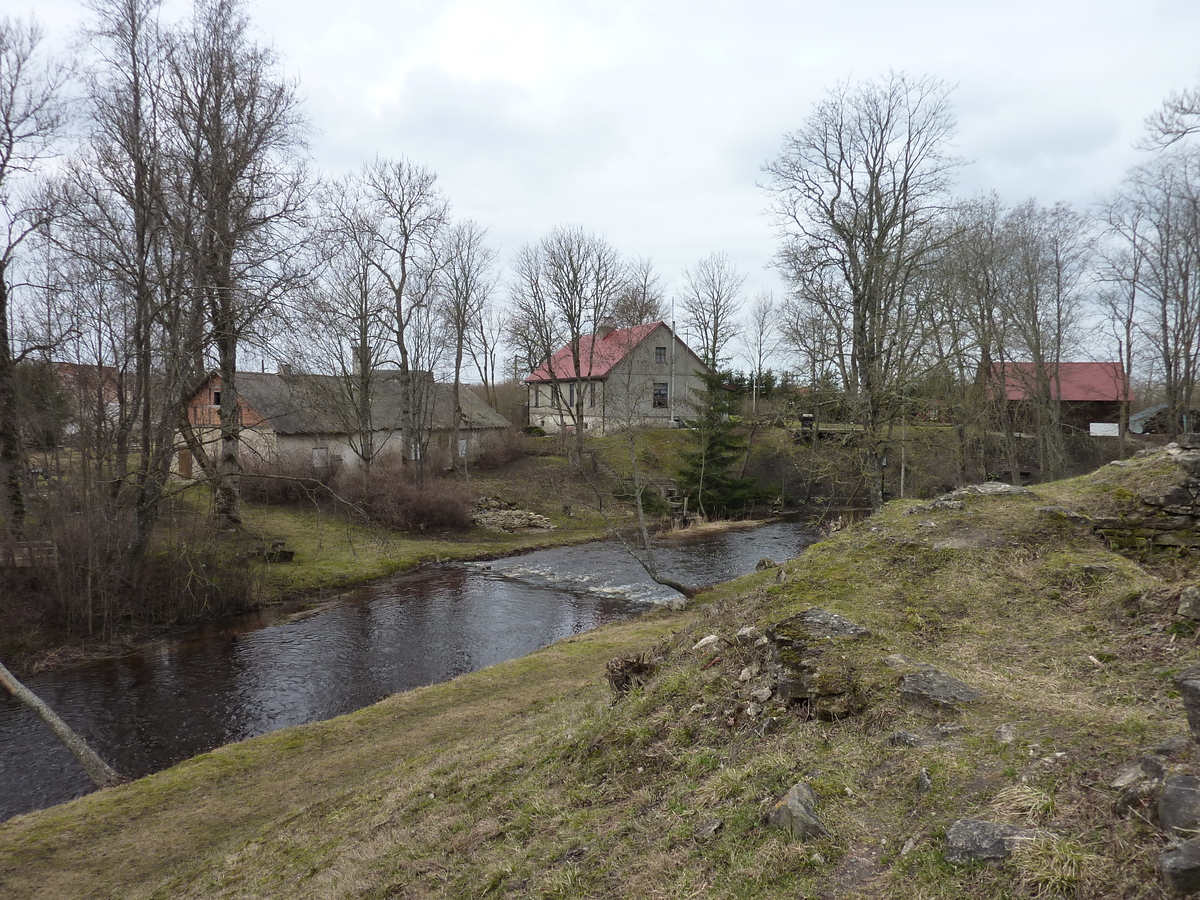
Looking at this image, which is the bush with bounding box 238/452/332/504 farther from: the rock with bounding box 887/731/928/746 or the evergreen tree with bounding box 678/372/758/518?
the rock with bounding box 887/731/928/746

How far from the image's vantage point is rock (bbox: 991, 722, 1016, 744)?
409cm

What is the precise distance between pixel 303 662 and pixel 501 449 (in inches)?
1020

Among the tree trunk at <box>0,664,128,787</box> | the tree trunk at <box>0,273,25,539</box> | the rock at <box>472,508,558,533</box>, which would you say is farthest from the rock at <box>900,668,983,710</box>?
the rock at <box>472,508,558,533</box>

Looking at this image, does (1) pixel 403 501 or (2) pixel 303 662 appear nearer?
(2) pixel 303 662

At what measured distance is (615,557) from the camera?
2622cm

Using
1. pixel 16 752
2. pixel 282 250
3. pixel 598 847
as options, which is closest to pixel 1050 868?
pixel 598 847

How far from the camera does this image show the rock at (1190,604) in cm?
511

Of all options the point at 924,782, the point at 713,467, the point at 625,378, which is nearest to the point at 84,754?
the point at 924,782

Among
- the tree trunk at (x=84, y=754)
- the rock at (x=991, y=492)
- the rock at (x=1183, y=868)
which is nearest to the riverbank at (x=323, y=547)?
the tree trunk at (x=84, y=754)

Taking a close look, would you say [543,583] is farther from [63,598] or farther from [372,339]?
[372,339]

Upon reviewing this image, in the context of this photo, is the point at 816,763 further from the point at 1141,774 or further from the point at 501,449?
the point at 501,449

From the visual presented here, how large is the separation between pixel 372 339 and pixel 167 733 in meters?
23.1

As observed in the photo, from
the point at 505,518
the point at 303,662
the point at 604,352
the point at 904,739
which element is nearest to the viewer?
the point at 904,739

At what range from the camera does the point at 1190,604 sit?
5.16m
